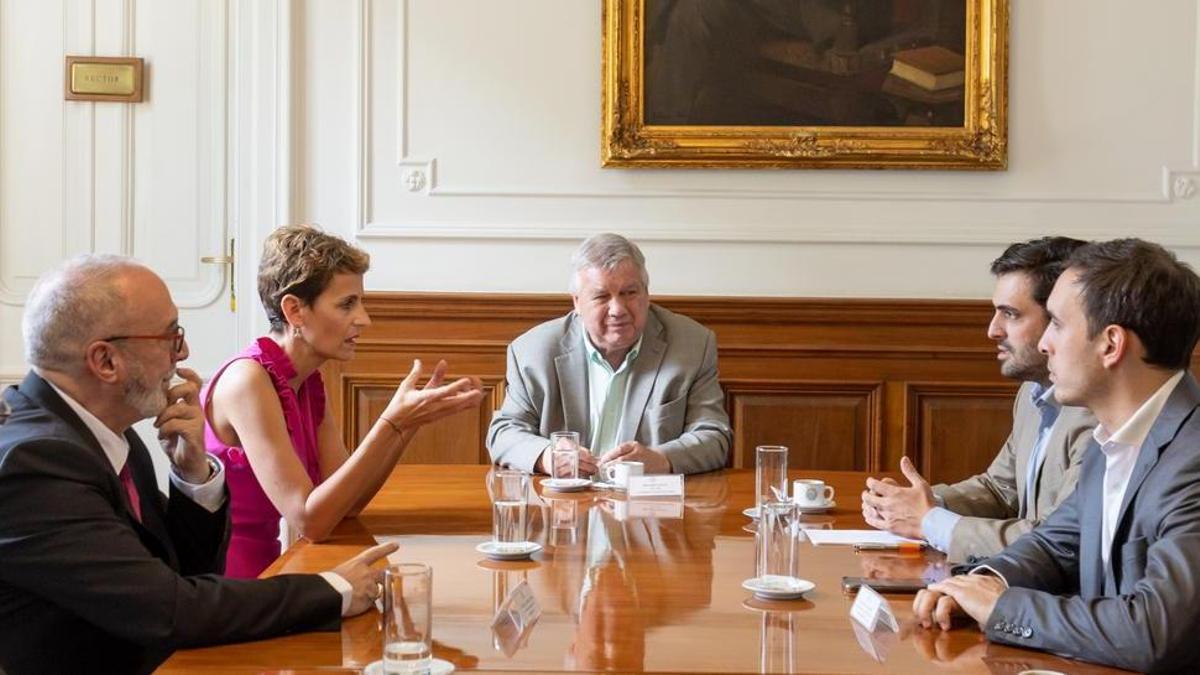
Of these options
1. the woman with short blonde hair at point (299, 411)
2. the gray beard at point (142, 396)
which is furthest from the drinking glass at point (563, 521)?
the gray beard at point (142, 396)

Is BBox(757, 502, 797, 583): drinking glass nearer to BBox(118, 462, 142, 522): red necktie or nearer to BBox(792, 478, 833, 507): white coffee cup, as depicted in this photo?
BBox(792, 478, 833, 507): white coffee cup

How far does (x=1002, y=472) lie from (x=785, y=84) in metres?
2.12

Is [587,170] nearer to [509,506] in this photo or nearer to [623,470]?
[623,470]

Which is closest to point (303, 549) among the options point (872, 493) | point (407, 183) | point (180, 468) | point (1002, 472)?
point (180, 468)

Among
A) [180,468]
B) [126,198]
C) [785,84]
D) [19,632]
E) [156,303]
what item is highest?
[785,84]

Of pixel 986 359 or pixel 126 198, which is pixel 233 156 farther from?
pixel 986 359

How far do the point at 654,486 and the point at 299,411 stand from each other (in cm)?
88

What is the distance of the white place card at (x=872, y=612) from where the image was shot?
2.12 meters

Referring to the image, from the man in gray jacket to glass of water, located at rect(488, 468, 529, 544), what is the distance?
2.67ft

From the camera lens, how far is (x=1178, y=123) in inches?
203

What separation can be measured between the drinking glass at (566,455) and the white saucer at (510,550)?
2.79 ft

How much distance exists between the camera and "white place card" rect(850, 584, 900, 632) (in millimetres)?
2123

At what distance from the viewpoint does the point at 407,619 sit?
5.77ft

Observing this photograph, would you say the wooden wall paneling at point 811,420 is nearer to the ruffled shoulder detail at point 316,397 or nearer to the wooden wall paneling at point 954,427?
the wooden wall paneling at point 954,427
